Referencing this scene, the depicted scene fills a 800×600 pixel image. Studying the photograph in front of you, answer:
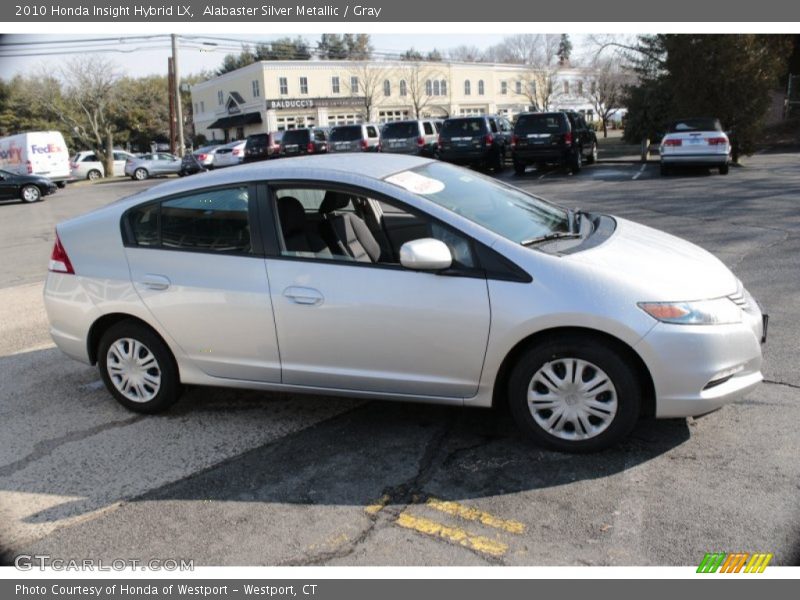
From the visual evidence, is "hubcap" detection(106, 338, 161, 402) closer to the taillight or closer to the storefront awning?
the taillight

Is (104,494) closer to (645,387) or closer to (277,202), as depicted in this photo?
(277,202)

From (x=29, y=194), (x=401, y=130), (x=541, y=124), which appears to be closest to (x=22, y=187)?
(x=29, y=194)

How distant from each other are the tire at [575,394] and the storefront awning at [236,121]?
5987cm

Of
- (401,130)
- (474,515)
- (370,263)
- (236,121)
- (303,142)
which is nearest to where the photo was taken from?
(474,515)

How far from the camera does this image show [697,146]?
1838cm

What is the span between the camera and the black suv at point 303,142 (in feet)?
98.9

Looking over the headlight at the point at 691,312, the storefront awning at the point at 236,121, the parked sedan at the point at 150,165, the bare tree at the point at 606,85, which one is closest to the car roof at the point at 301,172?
the headlight at the point at 691,312

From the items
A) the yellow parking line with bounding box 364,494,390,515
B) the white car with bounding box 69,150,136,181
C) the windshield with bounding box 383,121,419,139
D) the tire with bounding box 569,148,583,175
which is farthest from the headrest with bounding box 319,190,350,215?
the white car with bounding box 69,150,136,181

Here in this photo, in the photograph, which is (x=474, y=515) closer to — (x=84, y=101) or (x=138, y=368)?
(x=138, y=368)

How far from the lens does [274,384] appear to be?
14.4 feet

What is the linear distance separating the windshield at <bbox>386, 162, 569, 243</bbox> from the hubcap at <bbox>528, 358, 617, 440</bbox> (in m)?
0.78

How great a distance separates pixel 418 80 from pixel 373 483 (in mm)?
62177

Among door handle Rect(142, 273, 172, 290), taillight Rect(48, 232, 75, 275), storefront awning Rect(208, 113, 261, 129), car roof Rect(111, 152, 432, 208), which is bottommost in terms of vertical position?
door handle Rect(142, 273, 172, 290)

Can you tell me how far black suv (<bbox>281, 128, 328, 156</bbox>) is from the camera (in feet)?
98.9
